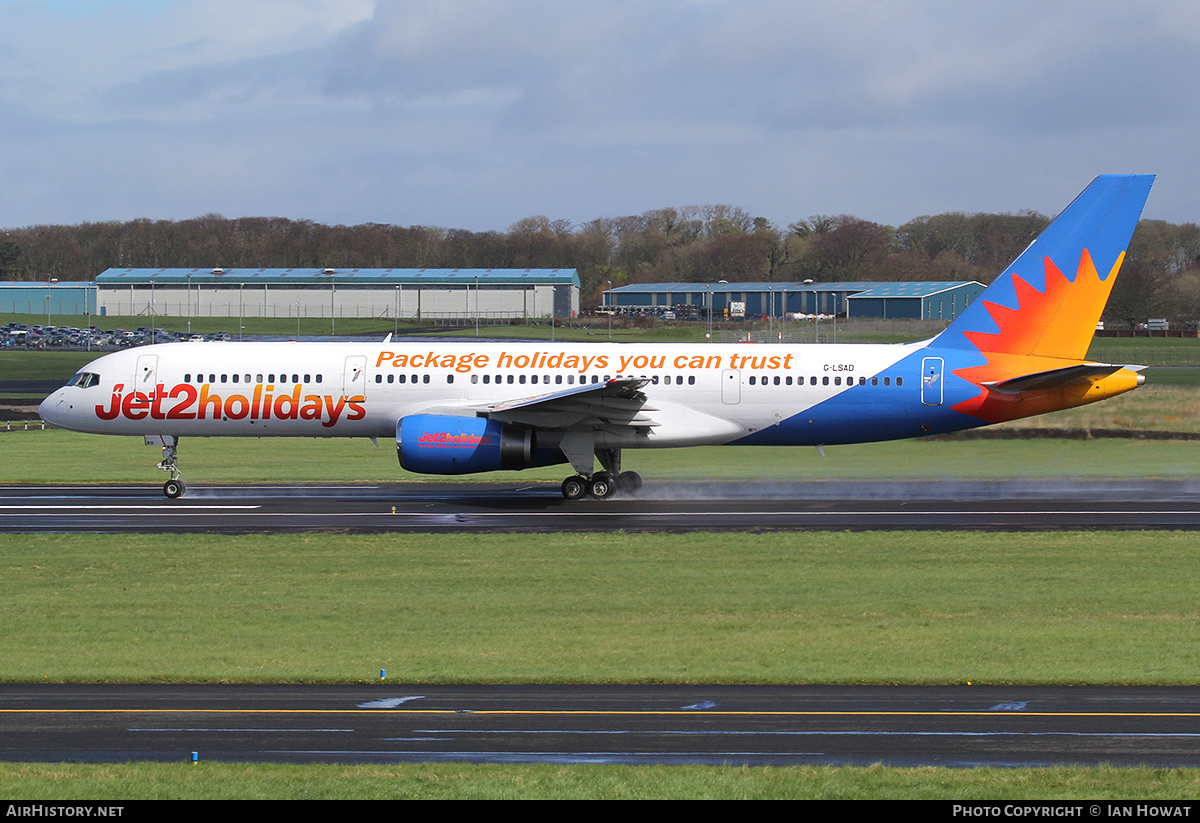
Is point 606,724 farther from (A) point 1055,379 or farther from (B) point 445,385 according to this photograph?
(A) point 1055,379

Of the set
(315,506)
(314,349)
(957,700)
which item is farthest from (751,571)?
(314,349)

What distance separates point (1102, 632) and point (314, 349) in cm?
2381

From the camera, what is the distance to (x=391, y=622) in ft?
62.3

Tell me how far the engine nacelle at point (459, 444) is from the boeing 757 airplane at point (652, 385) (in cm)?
7

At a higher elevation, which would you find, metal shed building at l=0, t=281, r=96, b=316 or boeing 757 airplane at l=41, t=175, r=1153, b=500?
metal shed building at l=0, t=281, r=96, b=316

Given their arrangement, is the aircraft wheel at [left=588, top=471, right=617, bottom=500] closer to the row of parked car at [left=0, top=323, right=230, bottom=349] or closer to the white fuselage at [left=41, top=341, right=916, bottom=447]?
the white fuselage at [left=41, top=341, right=916, bottom=447]

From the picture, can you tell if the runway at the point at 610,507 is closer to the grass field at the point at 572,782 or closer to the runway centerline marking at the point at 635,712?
the runway centerline marking at the point at 635,712

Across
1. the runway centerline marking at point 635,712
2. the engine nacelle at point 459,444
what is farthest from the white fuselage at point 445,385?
the runway centerline marking at point 635,712

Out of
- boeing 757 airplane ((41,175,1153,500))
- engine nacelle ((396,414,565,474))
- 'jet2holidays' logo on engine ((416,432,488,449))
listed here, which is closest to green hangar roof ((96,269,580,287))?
boeing 757 airplane ((41,175,1153,500))

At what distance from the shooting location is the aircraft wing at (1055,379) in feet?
103

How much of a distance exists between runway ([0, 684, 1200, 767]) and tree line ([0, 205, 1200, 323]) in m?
126

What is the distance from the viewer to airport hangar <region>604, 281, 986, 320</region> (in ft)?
370

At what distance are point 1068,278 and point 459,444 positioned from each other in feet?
57.8

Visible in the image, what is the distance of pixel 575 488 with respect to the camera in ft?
110
